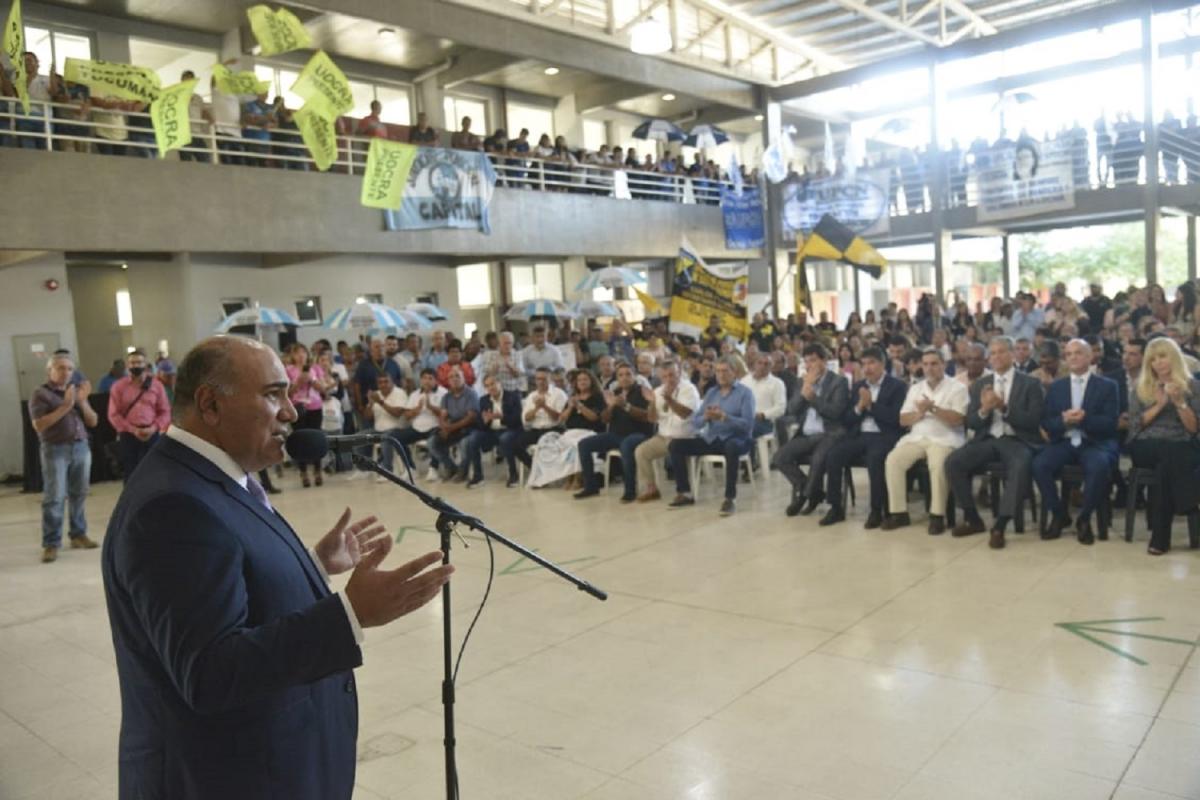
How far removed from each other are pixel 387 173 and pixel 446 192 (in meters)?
3.61

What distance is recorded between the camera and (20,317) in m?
12.1

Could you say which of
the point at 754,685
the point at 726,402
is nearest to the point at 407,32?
the point at 726,402

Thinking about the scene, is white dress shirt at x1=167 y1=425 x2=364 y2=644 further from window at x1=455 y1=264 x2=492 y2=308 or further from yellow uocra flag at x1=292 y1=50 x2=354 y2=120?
window at x1=455 y1=264 x2=492 y2=308

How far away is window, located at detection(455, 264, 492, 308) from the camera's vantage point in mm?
19047

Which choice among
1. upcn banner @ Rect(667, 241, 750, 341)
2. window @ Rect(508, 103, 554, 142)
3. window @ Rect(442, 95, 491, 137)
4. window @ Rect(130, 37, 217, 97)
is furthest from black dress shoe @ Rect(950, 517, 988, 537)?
window @ Rect(508, 103, 554, 142)

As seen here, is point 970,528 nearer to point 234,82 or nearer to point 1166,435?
point 1166,435

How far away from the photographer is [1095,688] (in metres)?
3.79

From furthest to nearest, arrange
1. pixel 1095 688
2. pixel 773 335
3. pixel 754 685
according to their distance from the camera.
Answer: pixel 773 335
pixel 754 685
pixel 1095 688

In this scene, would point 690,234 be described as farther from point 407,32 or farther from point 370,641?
point 370,641

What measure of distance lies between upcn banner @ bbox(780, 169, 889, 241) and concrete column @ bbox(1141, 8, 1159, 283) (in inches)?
188

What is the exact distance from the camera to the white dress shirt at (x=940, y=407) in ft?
22.5

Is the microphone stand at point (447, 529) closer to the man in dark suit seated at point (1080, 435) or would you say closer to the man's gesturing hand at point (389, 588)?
the man's gesturing hand at point (389, 588)

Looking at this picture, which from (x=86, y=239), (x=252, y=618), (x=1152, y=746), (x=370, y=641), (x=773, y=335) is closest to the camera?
(x=252, y=618)

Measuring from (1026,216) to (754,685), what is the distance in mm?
16099
